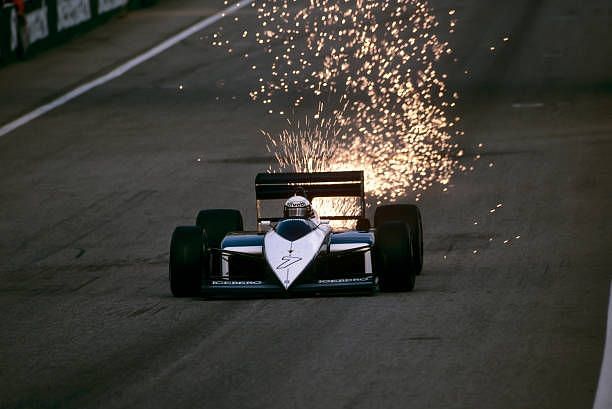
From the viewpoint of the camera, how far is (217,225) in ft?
56.7

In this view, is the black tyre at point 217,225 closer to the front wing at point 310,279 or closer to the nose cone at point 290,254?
the front wing at point 310,279

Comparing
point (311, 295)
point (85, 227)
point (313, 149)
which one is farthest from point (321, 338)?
point (313, 149)

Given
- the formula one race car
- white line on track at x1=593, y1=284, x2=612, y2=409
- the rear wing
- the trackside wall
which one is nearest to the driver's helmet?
the formula one race car

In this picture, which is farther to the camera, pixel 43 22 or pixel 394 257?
pixel 43 22

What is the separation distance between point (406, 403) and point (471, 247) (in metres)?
7.81

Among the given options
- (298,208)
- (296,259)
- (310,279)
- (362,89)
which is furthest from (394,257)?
(362,89)

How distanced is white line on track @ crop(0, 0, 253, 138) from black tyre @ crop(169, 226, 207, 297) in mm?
15389

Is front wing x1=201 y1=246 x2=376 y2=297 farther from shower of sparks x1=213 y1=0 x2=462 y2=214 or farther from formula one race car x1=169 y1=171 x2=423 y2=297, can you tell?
shower of sparks x1=213 y1=0 x2=462 y2=214

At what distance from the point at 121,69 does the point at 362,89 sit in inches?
259

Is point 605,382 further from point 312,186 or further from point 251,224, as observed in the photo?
point 251,224

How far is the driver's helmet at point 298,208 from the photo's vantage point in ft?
53.3

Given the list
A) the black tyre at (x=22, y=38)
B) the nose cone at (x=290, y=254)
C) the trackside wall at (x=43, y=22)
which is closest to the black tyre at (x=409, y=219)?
the nose cone at (x=290, y=254)

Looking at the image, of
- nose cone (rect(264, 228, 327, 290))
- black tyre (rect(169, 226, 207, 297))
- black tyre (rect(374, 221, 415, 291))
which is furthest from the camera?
black tyre (rect(169, 226, 207, 297))

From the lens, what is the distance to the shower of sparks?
26.4 m
